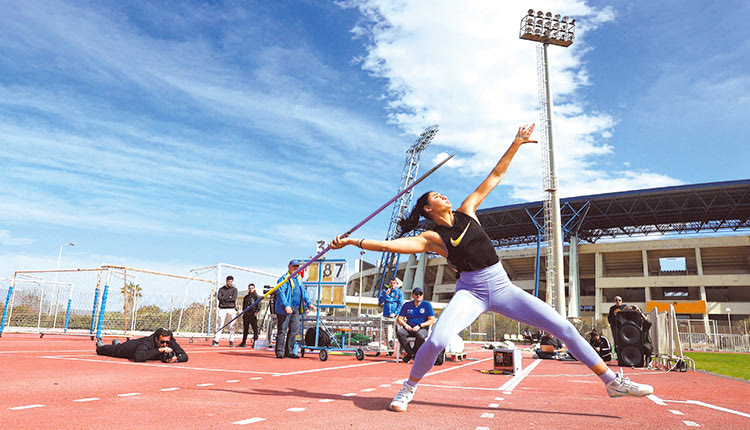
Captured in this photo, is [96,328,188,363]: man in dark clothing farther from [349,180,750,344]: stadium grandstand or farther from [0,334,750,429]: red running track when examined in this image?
[349,180,750,344]: stadium grandstand

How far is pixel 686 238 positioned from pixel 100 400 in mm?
62123

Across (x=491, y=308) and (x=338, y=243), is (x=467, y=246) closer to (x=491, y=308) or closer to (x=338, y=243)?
(x=491, y=308)

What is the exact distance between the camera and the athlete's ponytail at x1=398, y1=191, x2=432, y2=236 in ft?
15.8

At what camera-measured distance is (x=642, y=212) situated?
55594 mm

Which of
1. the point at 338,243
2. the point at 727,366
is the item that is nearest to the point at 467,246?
the point at 338,243

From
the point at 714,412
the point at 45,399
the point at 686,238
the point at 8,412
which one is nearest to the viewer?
the point at 8,412

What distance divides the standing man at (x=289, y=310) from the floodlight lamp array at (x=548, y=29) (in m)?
46.5

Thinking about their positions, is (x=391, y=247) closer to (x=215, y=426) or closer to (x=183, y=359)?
(x=215, y=426)

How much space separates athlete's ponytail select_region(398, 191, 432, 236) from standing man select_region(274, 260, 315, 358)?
6.22 metres

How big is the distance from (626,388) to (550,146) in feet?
148

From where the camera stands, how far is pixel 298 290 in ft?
36.5

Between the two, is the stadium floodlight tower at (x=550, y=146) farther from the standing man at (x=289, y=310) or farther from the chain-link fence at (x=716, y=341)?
the standing man at (x=289, y=310)

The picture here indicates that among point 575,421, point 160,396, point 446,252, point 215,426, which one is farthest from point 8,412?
point 575,421

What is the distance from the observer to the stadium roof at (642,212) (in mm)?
51963
